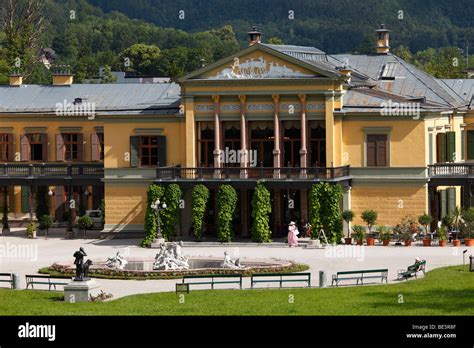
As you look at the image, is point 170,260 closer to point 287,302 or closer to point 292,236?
point 292,236

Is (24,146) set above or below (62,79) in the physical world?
below

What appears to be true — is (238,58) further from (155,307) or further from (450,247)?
(155,307)

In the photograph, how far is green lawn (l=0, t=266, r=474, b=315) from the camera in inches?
1673

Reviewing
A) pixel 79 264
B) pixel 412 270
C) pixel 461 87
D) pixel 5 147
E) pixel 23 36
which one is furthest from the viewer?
pixel 23 36

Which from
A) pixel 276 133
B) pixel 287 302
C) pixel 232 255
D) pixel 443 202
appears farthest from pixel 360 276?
pixel 443 202

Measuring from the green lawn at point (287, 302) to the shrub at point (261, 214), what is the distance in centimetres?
1694

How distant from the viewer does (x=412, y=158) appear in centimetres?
6906

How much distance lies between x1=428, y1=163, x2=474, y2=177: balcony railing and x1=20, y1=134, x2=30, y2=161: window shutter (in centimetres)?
2202

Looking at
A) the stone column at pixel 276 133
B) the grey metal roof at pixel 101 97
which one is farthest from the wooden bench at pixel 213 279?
the grey metal roof at pixel 101 97

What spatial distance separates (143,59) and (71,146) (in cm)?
10814

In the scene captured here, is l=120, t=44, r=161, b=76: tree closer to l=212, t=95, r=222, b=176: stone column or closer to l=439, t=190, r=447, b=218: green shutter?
l=439, t=190, r=447, b=218: green shutter

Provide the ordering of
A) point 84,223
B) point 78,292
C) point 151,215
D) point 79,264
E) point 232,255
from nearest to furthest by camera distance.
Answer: point 78,292, point 79,264, point 232,255, point 151,215, point 84,223

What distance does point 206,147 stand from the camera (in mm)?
70875

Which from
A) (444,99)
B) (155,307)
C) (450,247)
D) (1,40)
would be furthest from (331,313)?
(1,40)
